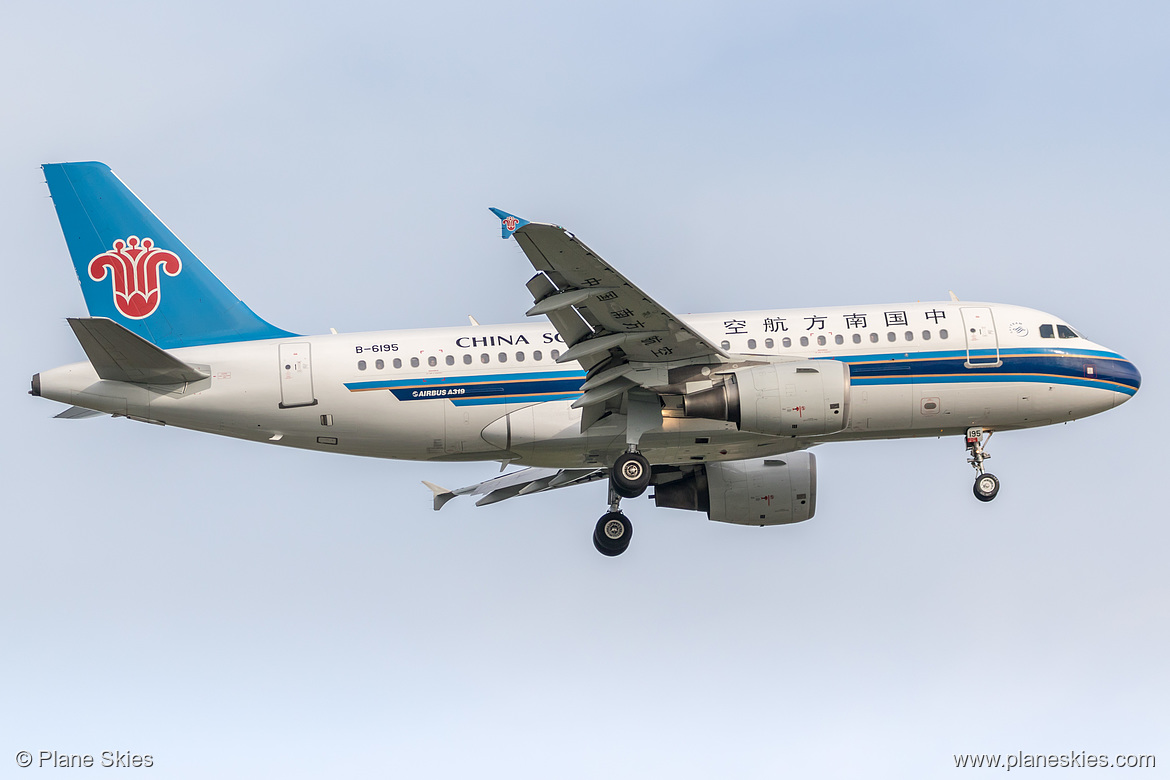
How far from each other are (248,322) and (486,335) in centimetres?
610

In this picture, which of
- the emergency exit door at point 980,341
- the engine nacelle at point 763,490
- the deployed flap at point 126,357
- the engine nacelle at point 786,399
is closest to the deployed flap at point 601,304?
the engine nacelle at point 786,399

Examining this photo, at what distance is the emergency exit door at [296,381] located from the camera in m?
33.5

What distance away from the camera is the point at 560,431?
33875 millimetres

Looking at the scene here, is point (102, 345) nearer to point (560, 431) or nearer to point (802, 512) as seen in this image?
point (560, 431)

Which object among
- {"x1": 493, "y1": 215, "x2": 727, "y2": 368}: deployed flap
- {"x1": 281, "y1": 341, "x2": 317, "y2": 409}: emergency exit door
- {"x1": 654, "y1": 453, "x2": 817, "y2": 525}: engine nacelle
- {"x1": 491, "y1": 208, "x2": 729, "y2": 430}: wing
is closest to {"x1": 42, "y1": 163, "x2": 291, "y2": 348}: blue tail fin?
{"x1": 281, "y1": 341, "x2": 317, "y2": 409}: emergency exit door

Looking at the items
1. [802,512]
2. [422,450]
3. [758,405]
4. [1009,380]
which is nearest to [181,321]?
[422,450]

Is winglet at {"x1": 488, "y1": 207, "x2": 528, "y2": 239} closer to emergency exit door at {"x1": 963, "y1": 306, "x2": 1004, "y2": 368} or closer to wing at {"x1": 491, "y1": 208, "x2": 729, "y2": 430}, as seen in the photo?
wing at {"x1": 491, "y1": 208, "x2": 729, "y2": 430}

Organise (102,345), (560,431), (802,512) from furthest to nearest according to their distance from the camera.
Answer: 1. (802,512)
2. (560,431)
3. (102,345)

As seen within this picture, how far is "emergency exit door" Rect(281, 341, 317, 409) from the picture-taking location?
33500 millimetres

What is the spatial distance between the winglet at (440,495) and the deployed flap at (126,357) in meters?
7.49

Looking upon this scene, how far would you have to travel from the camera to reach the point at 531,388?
3403 centimetres

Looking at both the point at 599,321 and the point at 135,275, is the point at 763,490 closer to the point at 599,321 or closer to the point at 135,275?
the point at 599,321

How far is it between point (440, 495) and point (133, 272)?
32.8ft

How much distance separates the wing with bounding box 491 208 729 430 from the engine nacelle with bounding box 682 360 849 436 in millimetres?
1029
